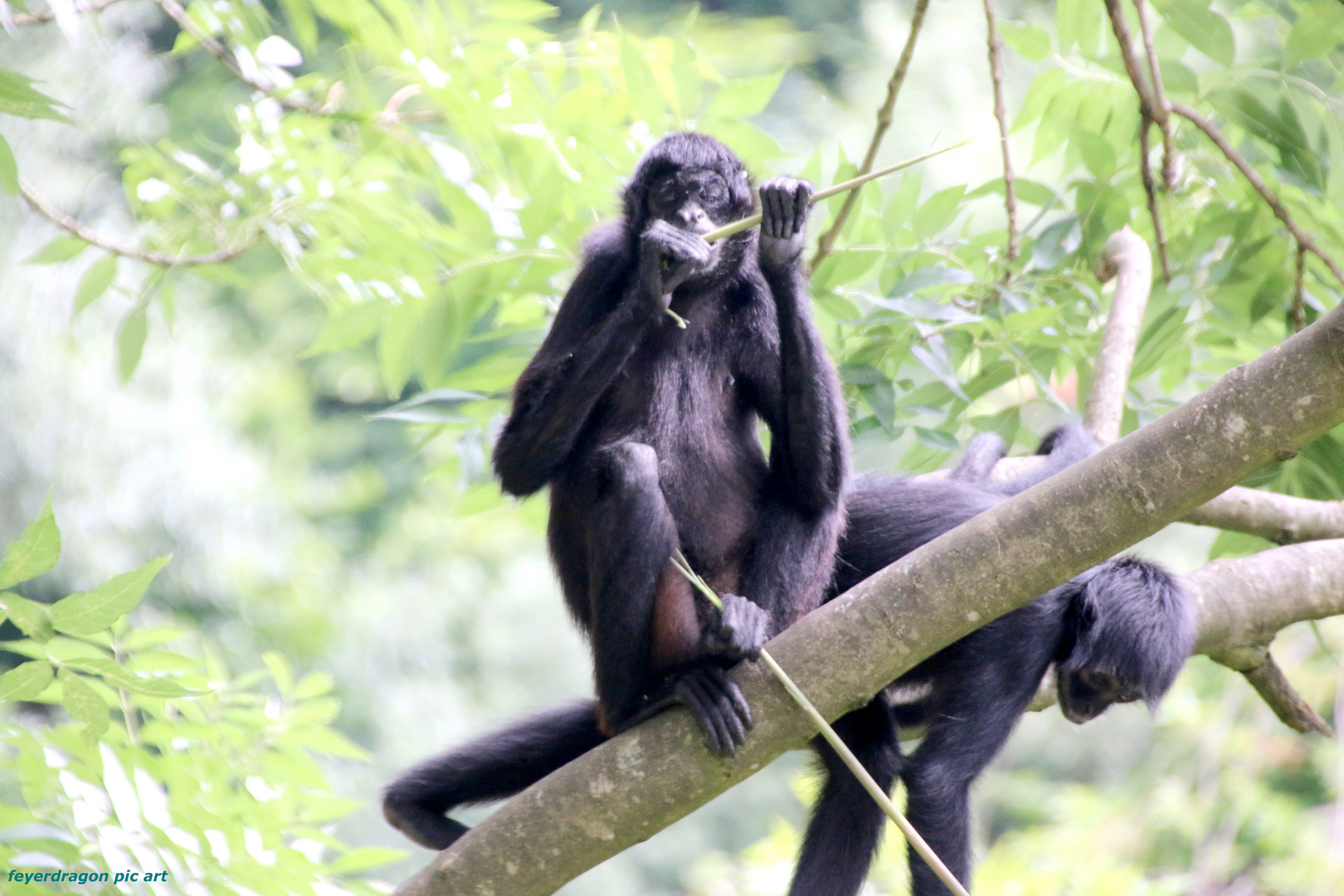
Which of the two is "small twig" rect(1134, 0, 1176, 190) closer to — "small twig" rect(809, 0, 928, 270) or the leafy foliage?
"small twig" rect(809, 0, 928, 270)

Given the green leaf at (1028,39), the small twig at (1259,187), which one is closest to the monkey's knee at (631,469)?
the green leaf at (1028,39)

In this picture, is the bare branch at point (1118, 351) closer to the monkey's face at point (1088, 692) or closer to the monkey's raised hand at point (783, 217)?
the monkey's face at point (1088, 692)

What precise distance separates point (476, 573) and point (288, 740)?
27.3 ft

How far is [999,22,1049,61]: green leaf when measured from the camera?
139 inches

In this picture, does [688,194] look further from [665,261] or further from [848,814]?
Answer: [848,814]

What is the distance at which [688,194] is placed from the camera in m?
3.04

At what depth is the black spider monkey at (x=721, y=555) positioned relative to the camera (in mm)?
2682

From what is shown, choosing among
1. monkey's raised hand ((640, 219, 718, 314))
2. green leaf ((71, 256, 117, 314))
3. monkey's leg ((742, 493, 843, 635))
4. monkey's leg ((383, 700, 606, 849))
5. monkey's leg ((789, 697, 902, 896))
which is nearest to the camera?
monkey's raised hand ((640, 219, 718, 314))

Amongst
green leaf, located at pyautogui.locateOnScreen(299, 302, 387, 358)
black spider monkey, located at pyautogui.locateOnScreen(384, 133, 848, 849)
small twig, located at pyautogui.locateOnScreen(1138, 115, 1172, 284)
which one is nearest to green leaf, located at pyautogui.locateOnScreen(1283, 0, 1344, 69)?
small twig, located at pyautogui.locateOnScreen(1138, 115, 1172, 284)

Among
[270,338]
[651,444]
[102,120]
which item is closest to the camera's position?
[651,444]

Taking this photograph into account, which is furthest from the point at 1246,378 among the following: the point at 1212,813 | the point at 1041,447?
the point at 1212,813

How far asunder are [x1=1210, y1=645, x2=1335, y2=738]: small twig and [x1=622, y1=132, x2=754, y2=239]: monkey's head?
2.15 meters

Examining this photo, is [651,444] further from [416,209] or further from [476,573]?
[476,573]

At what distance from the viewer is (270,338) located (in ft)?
35.3
